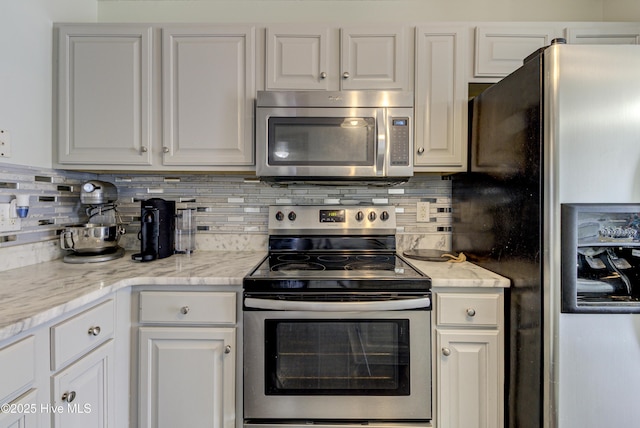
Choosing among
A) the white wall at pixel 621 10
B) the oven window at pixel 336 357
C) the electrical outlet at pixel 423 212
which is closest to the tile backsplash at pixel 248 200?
the electrical outlet at pixel 423 212

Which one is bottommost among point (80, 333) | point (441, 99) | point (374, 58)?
point (80, 333)

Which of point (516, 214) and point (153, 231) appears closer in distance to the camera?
point (516, 214)

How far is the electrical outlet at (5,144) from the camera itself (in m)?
1.26

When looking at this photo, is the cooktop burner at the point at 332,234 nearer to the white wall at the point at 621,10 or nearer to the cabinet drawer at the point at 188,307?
the cabinet drawer at the point at 188,307

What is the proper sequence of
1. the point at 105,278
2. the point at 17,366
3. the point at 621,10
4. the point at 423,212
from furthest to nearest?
the point at 423,212
the point at 621,10
the point at 105,278
the point at 17,366

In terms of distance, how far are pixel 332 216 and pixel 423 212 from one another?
580 mm

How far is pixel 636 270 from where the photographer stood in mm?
1083

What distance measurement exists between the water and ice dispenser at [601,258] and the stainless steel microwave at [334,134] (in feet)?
2.28

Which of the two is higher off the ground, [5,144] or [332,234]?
[5,144]

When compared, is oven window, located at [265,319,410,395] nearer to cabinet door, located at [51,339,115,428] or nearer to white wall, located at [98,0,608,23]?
cabinet door, located at [51,339,115,428]

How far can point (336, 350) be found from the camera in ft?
4.02

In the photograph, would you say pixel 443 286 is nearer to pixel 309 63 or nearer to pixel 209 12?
pixel 309 63

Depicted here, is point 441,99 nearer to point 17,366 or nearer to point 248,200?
point 248,200

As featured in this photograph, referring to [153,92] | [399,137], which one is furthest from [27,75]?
[399,137]
